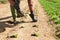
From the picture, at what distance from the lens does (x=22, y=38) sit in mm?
7074

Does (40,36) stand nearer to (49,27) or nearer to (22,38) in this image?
(22,38)

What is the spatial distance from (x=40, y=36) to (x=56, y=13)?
11.8ft

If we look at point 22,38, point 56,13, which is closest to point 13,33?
point 22,38

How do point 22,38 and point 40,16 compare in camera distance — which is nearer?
point 22,38

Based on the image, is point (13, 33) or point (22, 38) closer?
point (22, 38)

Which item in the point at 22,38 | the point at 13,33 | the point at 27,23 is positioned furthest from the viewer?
the point at 27,23

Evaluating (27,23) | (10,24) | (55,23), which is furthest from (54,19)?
(10,24)

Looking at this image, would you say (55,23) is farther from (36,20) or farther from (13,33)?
(13,33)

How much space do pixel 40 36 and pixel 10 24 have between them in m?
1.89

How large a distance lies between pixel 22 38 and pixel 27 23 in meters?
1.92

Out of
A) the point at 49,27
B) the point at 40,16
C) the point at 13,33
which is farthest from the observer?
the point at 40,16

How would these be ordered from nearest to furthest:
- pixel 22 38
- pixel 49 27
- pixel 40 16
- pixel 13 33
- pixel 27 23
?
pixel 22 38 → pixel 13 33 → pixel 49 27 → pixel 27 23 → pixel 40 16

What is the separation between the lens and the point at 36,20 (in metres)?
9.16

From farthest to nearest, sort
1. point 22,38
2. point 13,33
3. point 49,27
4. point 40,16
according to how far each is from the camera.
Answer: point 40,16 < point 49,27 < point 13,33 < point 22,38
